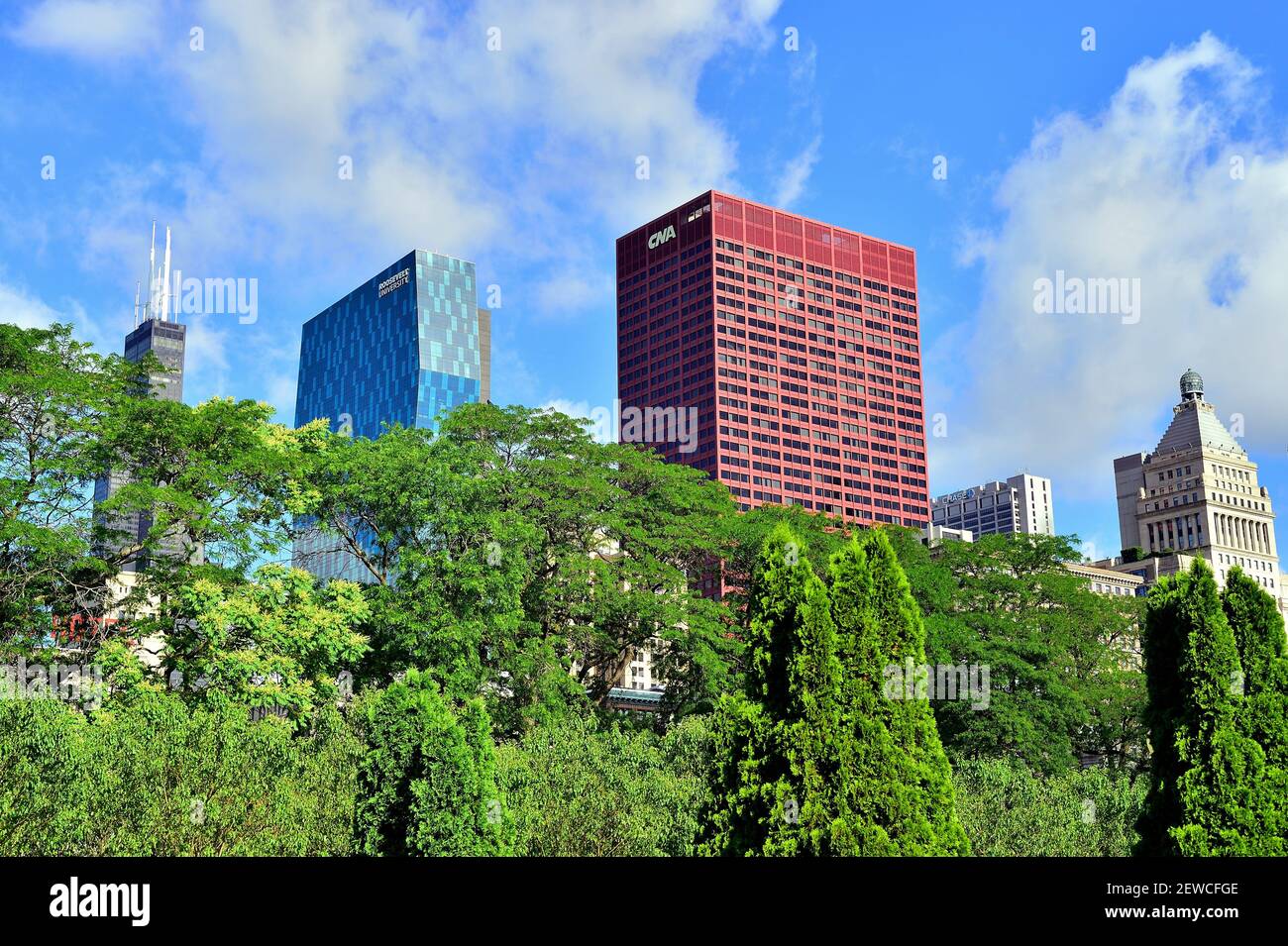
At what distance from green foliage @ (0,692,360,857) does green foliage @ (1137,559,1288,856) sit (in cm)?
1676

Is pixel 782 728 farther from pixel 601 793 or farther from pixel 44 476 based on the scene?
pixel 44 476

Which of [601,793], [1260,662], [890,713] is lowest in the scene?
[601,793]

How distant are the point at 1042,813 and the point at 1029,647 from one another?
22.6 m

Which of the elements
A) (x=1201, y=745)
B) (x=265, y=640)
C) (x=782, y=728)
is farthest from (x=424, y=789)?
(x=265, y=640)

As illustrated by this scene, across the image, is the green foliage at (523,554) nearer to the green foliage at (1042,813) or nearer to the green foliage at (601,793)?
the green foliage at (601,793)

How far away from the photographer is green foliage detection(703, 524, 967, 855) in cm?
2078

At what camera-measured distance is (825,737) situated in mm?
21172

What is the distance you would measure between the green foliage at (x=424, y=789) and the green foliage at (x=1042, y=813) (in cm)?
1187

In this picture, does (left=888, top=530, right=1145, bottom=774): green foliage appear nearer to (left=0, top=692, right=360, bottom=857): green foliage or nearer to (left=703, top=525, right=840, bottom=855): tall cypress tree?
(left=703, top=525, right=840, bottom=855): tall cypress tree

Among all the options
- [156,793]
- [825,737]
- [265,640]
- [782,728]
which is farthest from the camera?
[265,640]

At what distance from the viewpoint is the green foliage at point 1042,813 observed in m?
30.0

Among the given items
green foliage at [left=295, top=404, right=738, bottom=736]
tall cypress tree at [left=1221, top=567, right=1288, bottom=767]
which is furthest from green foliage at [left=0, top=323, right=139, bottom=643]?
tall cypress tree at [left=1221, top=567, right=1288, bottom=767]
